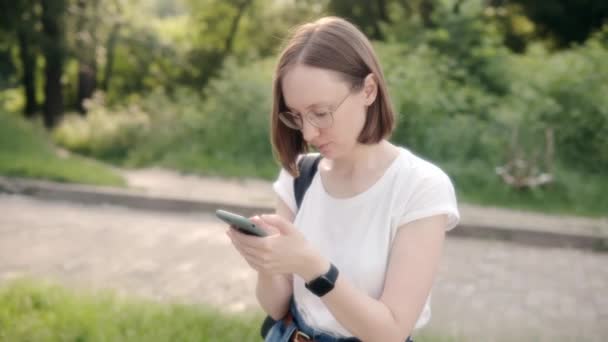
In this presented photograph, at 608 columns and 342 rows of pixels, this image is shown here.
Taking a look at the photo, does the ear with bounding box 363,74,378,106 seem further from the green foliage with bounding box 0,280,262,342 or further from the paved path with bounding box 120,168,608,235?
the paved path with bounding box 120,168,608,235

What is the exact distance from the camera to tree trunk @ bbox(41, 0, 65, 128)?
12516mm

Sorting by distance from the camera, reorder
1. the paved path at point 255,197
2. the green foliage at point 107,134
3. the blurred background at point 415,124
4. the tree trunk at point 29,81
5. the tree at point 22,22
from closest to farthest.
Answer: the paved path at point 255,197 → the blurred background at point 415,124 → the green foliage at point 107,134 → the tree at point 22,22 → the tree trunk at point 29,81

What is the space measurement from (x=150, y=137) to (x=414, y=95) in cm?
440

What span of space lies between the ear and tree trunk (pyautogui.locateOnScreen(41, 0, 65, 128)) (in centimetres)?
1225

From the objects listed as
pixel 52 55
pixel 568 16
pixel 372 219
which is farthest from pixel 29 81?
pixel 372 219

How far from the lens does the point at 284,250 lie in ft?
4.55

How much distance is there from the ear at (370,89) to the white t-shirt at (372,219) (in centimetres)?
18

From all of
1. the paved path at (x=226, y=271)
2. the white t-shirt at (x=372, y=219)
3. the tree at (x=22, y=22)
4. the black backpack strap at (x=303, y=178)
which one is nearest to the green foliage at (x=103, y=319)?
the paved path at (x=226, y=271)

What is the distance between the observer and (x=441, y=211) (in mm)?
1512

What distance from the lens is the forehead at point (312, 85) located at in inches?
61.3

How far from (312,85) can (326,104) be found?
6cm

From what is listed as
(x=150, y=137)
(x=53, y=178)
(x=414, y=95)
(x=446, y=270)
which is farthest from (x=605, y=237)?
(x=150, y=137)

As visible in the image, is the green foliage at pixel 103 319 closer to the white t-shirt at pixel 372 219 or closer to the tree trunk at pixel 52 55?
the white t-shirt at pixel 372 219

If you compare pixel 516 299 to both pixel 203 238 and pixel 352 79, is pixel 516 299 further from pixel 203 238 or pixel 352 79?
pixel 352 79
